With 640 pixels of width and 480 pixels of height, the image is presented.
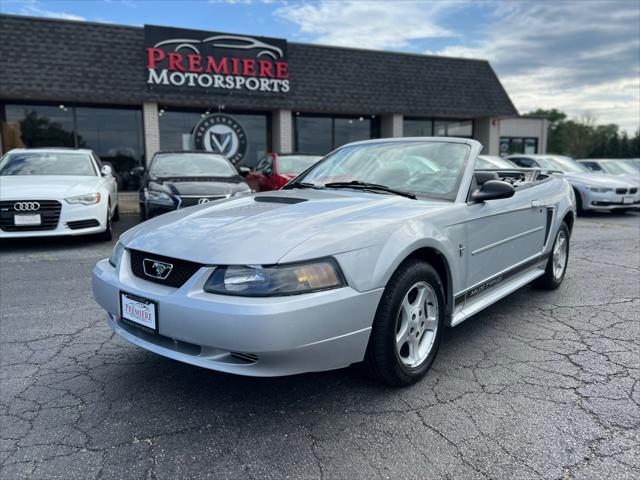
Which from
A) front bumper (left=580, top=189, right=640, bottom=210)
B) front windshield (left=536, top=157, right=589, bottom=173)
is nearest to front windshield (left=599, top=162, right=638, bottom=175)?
front windshield (left=536, top=157, right=589, bottom=173)

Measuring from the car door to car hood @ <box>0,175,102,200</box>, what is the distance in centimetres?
606

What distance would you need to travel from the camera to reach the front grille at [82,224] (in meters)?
7.15

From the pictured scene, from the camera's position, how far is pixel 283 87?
624 inches

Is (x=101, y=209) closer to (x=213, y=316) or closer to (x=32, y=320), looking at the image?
(x=32, y=320)

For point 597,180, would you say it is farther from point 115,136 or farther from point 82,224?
point 115,136

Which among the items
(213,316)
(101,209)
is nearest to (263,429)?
(213,316)

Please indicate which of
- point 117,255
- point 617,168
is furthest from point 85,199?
point 617,168

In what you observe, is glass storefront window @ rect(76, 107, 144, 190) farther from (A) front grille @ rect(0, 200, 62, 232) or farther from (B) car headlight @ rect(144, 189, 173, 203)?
(A) front grille @ rect(0, 200, 62, 232)

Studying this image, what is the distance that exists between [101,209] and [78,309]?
3.54 meters

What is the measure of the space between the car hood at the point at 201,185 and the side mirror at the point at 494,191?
5.08m

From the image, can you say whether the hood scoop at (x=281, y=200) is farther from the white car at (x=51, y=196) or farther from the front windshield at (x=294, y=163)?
the front windshield at (x=294, y=163)

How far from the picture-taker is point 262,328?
2.14 meters

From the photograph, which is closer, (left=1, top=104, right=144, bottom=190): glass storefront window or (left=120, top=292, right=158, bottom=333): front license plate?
(left=120, top=292, right=158, bottom=333): front license plate

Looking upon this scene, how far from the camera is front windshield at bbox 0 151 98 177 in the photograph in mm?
8016
